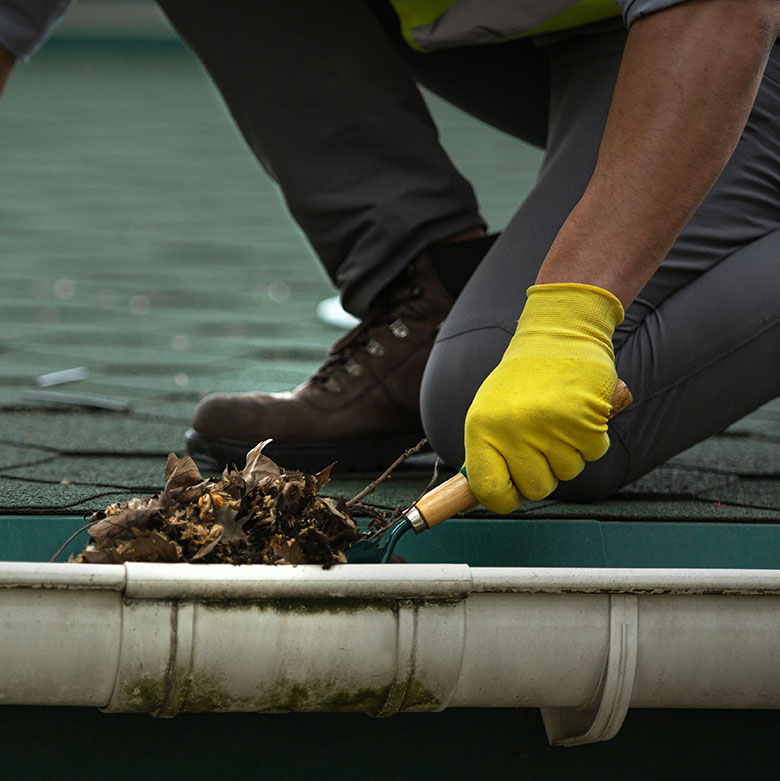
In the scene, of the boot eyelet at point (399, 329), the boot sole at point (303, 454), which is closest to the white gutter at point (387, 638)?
the boot sole at point (303, 454)

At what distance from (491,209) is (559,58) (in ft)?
7.93

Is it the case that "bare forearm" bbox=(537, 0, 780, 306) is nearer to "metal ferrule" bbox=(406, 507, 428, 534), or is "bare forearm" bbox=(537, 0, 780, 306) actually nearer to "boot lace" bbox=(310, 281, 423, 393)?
"metal ferrule" bbox=(406, 507, 428, 534)

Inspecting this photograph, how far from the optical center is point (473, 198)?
184cm

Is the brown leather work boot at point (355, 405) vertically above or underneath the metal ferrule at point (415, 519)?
underneath

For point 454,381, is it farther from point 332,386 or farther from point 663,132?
point 663,132

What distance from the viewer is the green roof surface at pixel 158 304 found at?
4.91ft

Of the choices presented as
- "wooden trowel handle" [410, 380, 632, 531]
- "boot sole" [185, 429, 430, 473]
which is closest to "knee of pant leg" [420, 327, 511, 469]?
"boot sole" [185, 429, 430, 473]

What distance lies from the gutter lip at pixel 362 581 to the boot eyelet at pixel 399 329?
73 centimetres

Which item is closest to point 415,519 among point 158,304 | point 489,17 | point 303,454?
point 303,454

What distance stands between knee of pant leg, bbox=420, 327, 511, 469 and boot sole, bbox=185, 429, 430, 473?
160mm

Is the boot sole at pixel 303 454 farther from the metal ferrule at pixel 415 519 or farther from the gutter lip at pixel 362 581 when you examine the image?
the gutter lip at pixel 362 581

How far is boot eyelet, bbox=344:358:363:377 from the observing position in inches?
67.2

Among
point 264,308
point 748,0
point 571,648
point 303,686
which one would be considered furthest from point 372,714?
point 264,308

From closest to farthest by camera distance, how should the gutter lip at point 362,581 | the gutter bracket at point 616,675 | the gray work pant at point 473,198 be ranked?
the gutter lip at point 362,581 → the gutter bracket at point 616,675 → the gray work pant at point 473,198
